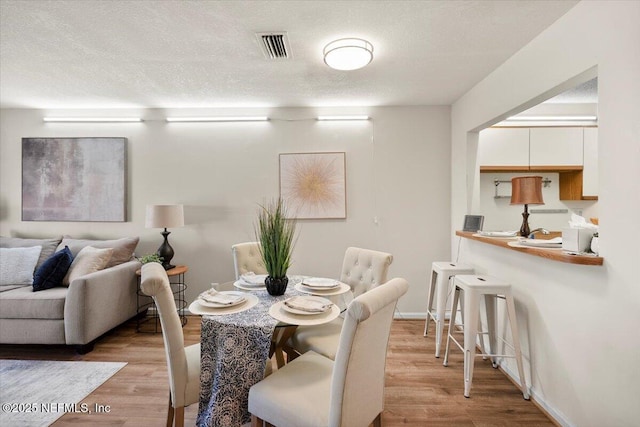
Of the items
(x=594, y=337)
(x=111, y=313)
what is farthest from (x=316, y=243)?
(x=594, y=337)

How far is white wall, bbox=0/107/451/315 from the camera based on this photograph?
3551 millimetres

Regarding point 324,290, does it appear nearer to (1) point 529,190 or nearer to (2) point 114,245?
(1) point 529,190

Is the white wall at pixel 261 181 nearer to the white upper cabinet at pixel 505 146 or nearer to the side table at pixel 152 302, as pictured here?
the side table at pixel 152 302

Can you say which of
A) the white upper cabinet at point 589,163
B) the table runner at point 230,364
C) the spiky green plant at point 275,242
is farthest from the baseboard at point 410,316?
the table runner at point 230,364

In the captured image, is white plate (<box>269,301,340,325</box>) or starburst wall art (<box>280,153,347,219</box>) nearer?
white plate (<box>269,301,340,325</box>)

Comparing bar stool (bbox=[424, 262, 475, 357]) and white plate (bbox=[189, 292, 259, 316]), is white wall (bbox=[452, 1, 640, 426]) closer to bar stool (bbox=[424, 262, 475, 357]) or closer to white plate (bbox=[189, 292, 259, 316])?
bar stool (bbox=[424, 262, 475, 357])

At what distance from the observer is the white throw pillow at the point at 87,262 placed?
2.89 metres

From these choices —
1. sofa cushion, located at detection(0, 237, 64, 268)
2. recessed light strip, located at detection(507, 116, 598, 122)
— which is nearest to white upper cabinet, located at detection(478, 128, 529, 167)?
recessed light strip, located at detection(507, 116, 598, 122)

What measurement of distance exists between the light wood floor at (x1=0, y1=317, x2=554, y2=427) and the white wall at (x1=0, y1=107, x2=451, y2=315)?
3.14 ft

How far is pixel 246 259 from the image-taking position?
8.73ft

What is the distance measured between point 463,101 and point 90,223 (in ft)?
14.9

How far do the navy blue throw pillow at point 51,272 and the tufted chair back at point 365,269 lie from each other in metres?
2.73

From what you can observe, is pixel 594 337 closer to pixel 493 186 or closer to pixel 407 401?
pixel 407 401

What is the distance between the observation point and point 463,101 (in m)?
3.19
